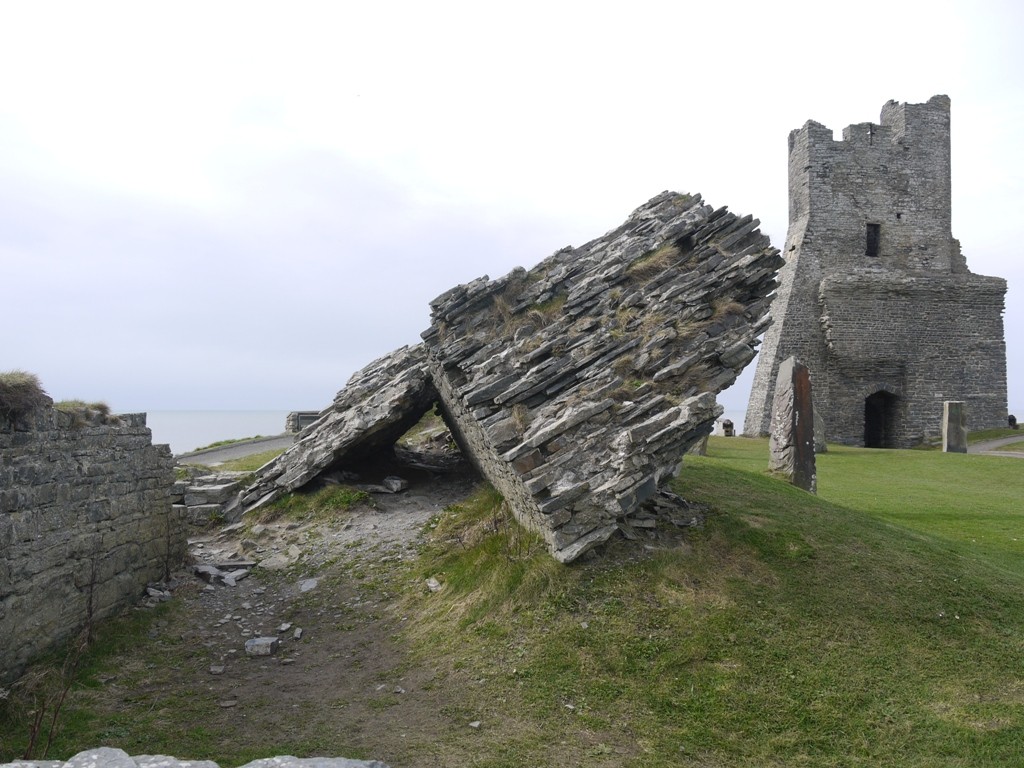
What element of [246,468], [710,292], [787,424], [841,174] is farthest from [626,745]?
[841,174]

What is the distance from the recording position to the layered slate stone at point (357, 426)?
13.3 m

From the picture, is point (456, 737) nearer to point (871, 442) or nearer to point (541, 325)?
point (541, 325)

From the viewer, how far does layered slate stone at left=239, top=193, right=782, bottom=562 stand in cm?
890

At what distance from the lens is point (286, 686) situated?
7676mm

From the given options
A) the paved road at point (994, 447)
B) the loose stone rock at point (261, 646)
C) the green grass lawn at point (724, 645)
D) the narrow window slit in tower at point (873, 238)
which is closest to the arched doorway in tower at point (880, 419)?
the paved road at point (994, 447)

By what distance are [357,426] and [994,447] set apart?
91.4ft

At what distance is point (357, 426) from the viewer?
526 inches

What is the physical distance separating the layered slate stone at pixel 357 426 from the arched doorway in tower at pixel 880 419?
2678 cm

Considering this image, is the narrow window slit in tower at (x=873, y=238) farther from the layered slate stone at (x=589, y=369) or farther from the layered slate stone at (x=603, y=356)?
the layered slate stone at (x=589, y=369)

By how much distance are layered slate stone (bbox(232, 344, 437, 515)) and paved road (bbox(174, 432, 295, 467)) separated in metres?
5.51

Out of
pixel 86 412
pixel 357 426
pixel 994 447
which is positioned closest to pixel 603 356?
pixel 357 426

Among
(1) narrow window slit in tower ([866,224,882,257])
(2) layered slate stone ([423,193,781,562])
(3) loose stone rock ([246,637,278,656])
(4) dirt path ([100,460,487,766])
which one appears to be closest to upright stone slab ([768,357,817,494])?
(2) layered slate stone ([423,193,781,562])

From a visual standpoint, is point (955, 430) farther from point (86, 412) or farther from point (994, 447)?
point (86, 412)

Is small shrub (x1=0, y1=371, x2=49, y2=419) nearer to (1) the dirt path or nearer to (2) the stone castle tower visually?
(1) the dirt path
